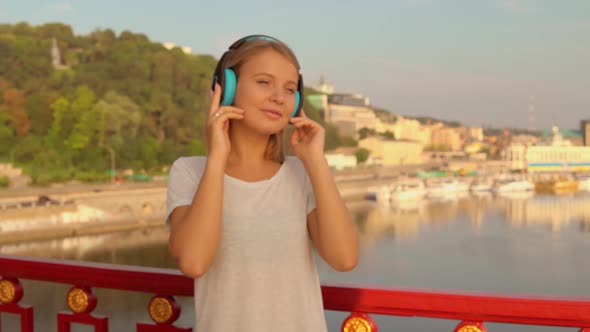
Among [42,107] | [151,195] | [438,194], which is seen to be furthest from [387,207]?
[42,107]

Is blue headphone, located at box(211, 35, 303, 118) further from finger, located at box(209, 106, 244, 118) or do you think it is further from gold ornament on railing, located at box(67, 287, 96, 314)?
gold ornament on railing, located at box(67, 287, 96, 314)

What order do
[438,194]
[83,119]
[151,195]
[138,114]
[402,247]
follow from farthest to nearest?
[438,194]
[138,114]
[83,119]
[151,195]
[402,247]

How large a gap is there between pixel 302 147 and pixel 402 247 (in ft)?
60.3

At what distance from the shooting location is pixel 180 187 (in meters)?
1.02

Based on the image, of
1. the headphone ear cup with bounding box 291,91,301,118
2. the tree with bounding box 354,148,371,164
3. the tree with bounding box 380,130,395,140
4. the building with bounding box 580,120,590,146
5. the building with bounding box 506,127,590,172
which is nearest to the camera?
the headphone ear cup with bounding box 291,91,301,118

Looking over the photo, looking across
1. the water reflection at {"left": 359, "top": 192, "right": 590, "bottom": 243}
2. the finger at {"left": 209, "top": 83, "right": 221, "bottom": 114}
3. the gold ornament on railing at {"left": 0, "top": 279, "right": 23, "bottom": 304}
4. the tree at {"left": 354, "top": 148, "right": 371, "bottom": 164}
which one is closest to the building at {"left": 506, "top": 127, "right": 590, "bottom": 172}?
the tree at {"left": 354, "top": 148, "right": 371, "bottom": 164}

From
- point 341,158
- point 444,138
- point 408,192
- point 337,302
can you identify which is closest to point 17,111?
point 408,192

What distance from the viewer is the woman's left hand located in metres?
1.00

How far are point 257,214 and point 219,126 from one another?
0.13 m

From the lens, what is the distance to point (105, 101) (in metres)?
33.0

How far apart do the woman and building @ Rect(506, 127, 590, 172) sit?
193ft

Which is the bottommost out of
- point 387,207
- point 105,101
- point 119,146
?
point 387,207

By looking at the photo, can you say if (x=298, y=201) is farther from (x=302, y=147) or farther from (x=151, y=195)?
(x=151, y=195)

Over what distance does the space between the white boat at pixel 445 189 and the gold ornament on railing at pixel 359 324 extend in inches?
1476
